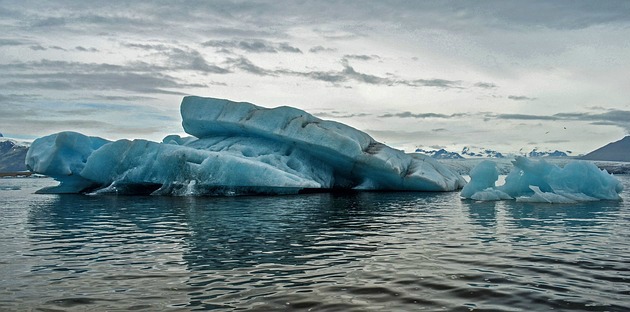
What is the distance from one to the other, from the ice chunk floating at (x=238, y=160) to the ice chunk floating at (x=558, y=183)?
23.8 feet

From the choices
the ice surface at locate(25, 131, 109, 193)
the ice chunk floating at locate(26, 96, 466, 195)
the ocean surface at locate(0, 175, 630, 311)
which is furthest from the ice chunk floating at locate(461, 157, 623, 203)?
the ice surface at locate(25, 131, 109, 193)

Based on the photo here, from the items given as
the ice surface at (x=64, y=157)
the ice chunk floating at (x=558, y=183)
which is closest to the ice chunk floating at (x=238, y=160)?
the ice surface at (x=64, y=157)

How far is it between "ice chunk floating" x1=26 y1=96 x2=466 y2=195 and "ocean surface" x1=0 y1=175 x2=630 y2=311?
38.6 ft

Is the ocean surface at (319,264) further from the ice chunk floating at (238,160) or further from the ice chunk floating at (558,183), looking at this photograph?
the ice chunk floating at (238,160)

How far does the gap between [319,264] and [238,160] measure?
18.3 meters

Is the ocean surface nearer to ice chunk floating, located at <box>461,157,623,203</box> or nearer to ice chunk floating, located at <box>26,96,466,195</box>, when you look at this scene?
ice chunk floating, located at <box>461,157,623,203</box>

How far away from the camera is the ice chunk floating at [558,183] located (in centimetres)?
2188

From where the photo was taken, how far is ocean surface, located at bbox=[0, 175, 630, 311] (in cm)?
570

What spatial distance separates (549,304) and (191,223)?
10.5 m

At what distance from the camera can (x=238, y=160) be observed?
25.7 m

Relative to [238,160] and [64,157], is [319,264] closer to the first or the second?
[238,160]

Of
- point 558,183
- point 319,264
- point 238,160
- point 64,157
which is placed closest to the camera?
point 319,264

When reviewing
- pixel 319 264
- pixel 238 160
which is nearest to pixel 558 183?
pixel 238 160

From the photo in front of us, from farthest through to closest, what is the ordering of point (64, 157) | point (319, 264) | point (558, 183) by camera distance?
point (64, 157)
point (558, 183)
point (319, 264)
